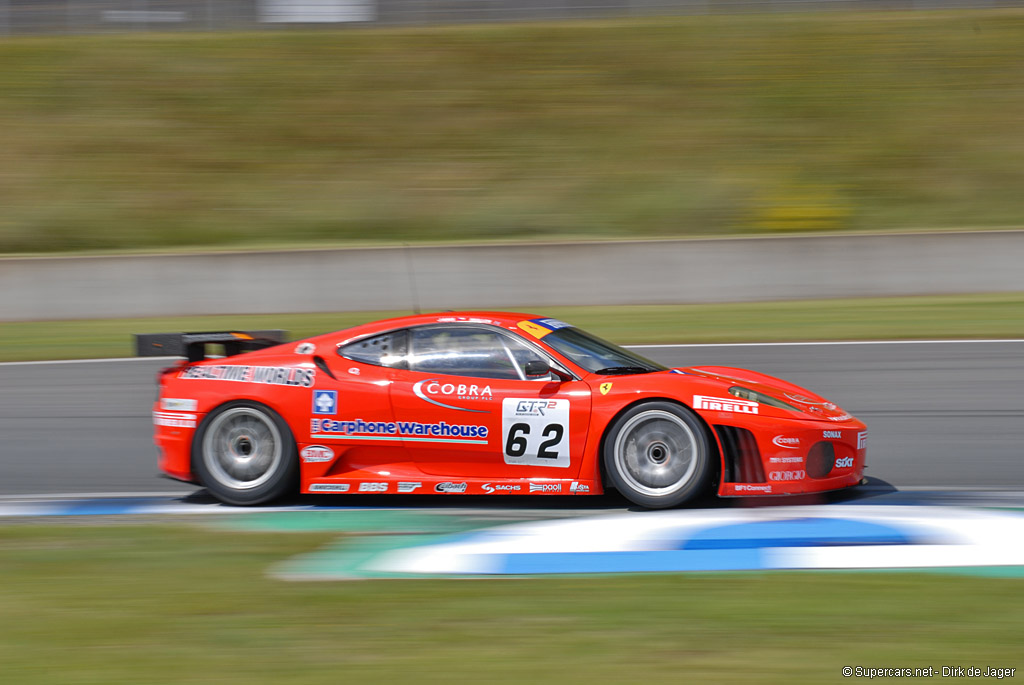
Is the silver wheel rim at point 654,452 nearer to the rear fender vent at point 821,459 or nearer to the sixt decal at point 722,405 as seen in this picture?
the sixt decal at point 722,405

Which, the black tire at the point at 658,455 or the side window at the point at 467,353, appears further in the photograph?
the side window at the point at 467,353

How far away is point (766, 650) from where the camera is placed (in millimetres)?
3756

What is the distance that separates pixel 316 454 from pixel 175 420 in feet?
3.08

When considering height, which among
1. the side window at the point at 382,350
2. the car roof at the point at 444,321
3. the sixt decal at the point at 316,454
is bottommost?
the sixt decal at the point at 316,454

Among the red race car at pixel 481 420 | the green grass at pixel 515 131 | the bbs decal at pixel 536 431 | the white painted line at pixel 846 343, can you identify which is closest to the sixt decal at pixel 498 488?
the red race car at pixel 481 420

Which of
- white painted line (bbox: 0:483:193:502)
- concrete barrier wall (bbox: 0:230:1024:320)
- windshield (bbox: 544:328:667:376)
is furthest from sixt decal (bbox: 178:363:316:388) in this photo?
concrete barrier wall (bbox: 0:230:1024:320)

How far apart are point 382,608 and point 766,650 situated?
1515 mm

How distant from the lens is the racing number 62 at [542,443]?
19.6 feet

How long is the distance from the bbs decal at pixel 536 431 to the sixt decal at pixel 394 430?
163mm

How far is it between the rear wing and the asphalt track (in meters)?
0.94

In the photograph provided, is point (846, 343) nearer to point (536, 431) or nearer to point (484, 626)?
point (536, 431)

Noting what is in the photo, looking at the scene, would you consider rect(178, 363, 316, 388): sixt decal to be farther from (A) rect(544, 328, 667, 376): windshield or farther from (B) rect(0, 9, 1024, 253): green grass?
(B) rect(0, 9, 1024, 253): green grass

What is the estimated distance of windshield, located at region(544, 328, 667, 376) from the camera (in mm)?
6301

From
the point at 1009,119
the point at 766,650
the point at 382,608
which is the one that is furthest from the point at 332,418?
the point at 1009,119
